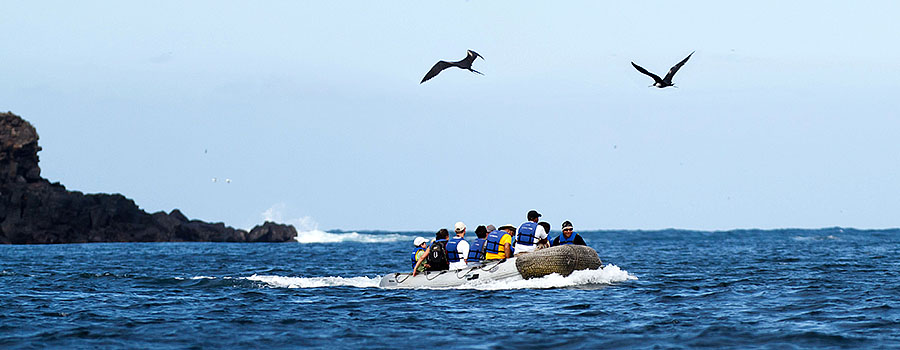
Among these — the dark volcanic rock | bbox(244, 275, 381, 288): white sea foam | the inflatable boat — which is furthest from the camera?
the dark volcanic rock

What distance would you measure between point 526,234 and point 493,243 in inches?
36.2

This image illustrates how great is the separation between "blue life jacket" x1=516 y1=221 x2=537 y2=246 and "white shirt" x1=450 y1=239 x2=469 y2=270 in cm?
144

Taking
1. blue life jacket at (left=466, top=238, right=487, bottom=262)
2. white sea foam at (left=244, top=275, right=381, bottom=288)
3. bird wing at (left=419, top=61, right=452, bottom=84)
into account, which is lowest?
white sea foam at (left=244, top=275, right=381, bottom=288)

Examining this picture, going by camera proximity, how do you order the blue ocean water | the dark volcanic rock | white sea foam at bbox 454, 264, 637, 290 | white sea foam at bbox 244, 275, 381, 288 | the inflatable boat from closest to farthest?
the blue ocean water → white sea foam at bbox 454, 264, 637, 290 → the inflatable boat → white sea foam at bbox 244, 275, 381, 288 → the dark volcanic rock

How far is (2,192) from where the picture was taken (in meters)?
84.6

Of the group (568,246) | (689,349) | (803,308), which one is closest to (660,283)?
(568,246)

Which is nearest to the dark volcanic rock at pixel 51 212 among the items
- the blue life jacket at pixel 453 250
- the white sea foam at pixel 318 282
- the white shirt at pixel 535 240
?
the white sea foam at pixel 318 282

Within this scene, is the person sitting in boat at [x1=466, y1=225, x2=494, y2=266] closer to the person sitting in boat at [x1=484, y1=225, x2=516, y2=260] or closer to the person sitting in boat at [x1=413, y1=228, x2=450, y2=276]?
the person sitting in boat at [x1=484, y1=225, x2=516, y2=260]

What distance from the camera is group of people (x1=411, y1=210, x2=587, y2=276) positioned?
22859 millimetres

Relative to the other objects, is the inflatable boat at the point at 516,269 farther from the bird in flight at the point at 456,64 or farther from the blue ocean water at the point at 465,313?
the bird in flight at the point at 456,64

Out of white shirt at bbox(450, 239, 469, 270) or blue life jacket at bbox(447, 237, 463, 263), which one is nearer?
white shirt at bbox(450, 239, 469, 270)

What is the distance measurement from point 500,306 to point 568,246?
171 inches

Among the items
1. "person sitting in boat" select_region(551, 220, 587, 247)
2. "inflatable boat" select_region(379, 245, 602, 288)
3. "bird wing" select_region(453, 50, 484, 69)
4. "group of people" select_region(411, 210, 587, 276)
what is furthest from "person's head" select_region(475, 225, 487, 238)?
"bird wing" select_region(453, 50, 484, 69)

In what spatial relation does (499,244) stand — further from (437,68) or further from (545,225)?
(437,68)
